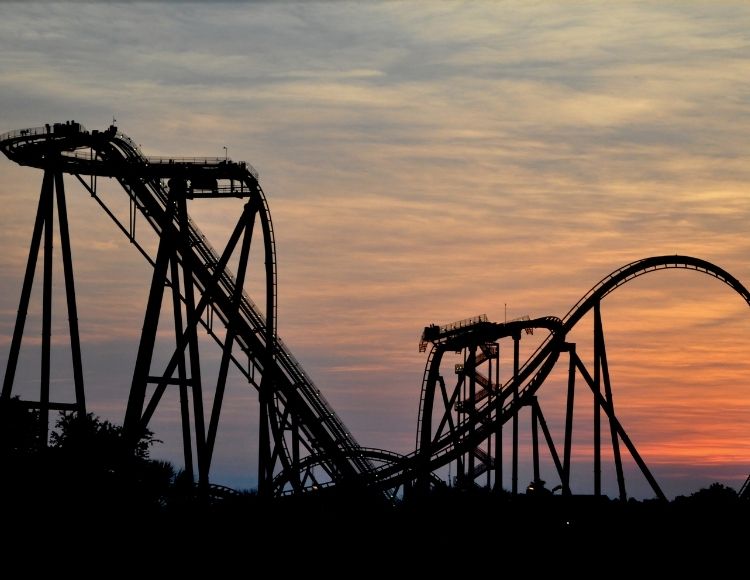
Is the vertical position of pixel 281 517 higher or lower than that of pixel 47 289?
lower

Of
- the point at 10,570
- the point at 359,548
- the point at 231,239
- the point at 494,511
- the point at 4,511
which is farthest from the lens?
the point at 494,511

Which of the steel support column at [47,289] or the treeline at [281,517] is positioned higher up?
the steel support column at [47,289]

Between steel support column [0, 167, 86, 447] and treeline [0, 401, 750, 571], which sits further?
steel support column [0, 167, 86, 447]

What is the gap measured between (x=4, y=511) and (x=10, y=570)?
11.7ft

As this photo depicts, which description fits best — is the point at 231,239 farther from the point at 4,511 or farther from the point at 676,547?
the point at 676,547

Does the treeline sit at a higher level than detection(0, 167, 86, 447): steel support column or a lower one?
lower

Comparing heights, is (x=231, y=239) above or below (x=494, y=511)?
above

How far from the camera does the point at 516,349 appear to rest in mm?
66438

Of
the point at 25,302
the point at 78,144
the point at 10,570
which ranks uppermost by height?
the point at 78,144

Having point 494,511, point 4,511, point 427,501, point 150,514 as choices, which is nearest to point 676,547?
point 494,511

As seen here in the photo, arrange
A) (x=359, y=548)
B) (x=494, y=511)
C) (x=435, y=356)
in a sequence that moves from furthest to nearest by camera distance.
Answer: (x=435, y=356), (x=494, y=511), (x=359, y=548)

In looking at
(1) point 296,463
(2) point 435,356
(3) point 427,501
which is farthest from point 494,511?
(2) point 435,356

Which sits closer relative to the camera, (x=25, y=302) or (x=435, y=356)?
(x=25, y=302)

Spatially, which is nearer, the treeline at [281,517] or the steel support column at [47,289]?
the treeline at [281,517]
